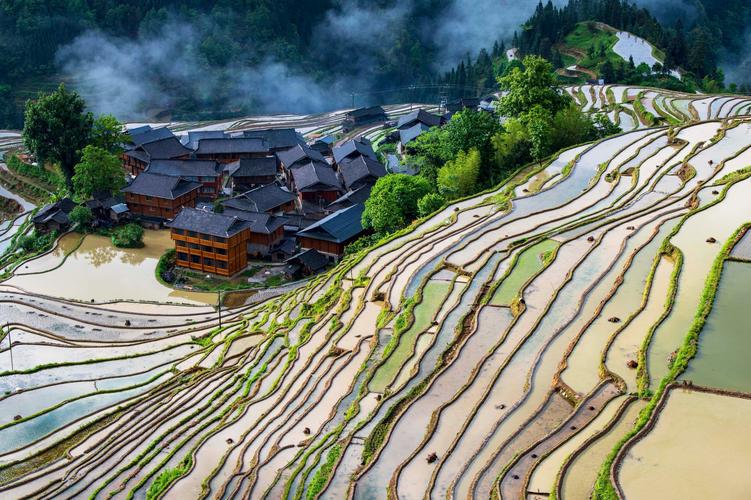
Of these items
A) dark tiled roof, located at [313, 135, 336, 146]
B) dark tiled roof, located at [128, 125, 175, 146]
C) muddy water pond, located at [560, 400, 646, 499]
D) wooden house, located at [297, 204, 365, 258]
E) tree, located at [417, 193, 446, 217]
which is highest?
dark tiled roof, located at [128, 125, 175, 146]

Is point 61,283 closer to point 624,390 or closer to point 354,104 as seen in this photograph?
point 624,390

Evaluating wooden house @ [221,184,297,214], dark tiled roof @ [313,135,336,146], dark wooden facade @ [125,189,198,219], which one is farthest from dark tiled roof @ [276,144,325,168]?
dark wooden facade @ [125,189,198,219]

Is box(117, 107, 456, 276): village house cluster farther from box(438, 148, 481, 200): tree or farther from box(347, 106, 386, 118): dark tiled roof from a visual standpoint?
box(347, 106, 386, 118): dark tiled roof

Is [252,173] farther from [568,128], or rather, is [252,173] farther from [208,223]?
[568,128]

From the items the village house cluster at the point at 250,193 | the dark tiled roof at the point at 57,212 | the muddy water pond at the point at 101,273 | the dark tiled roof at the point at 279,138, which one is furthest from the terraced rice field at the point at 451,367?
the dark tiled roof at the point at 279,138

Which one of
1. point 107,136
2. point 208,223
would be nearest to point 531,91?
point 208,223

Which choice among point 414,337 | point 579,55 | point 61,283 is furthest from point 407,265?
point 579,55
